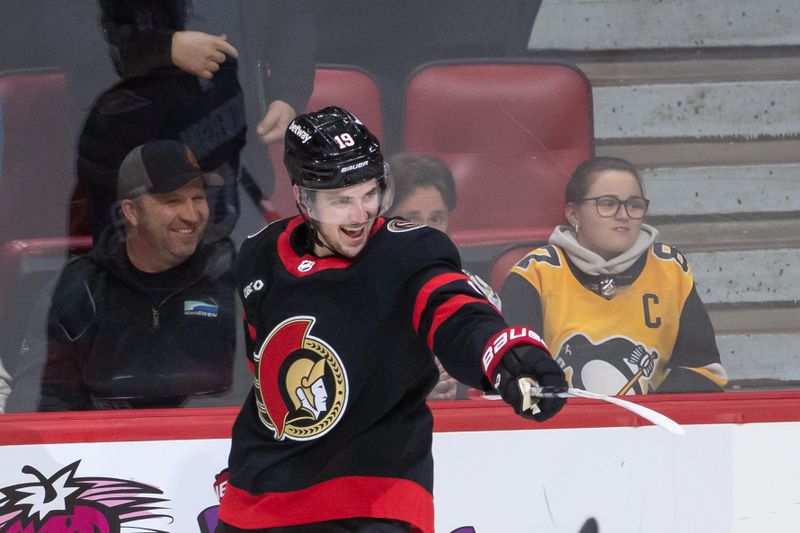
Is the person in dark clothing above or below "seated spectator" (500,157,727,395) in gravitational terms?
above

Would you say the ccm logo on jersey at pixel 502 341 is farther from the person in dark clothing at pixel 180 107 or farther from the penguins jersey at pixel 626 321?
the person in dark clothing at pixel 180 107

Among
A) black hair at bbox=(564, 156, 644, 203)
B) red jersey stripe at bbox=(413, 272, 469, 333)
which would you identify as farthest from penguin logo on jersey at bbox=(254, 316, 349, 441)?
black hair at bbox=(564, 156, 644, 203)

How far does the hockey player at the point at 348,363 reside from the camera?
1.85 metres

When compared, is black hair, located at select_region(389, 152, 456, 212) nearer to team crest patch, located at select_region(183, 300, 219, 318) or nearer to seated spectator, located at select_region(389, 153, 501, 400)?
seated spectator, located at select_region(389, 153, 501, 400)

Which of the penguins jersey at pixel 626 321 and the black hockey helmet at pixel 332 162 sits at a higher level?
the black hockey helmet at pixel 332 162

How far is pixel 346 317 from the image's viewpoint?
1855mm

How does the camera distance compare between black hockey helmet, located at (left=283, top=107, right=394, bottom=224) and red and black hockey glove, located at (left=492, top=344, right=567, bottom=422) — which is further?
black hockey helmet, located at (left=283, top=107, right=394, bottom=224)

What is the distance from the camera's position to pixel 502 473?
2.49 metres

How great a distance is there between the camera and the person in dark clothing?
2.63m

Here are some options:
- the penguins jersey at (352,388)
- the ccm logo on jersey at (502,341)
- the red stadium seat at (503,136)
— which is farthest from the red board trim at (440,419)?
the ccm logo on jersey at (502,341)

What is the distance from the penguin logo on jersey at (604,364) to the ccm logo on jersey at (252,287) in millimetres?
908

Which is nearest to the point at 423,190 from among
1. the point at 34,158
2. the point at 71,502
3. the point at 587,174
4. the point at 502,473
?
the point at 587,174

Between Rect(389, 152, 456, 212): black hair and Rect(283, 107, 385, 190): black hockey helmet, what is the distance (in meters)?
0.72

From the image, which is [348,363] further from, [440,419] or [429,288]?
[440,419]
